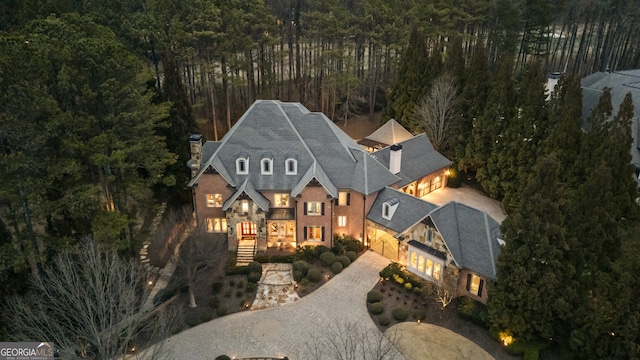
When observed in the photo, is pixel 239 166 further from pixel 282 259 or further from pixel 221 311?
pixel 221 311

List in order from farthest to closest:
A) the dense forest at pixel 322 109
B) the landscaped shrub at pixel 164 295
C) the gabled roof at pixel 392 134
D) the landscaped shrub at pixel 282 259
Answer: the gabled roof at pixel 392 134
the landscaped shrub at pixel 282 259
the landscaped shrub at pixel 164 295
the dense forest at pixel 322 109

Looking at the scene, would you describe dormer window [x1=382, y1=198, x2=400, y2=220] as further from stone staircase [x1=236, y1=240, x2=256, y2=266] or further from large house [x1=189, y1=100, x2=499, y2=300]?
Answer: stone staircase [x1=236, y1=240, x2=256, y2=266]

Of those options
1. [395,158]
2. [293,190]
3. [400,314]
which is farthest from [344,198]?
[400,314]

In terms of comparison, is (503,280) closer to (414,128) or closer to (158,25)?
(414,128)

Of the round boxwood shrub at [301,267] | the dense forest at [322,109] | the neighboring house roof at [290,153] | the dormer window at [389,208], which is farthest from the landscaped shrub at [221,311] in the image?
the dormer window at [389,208]

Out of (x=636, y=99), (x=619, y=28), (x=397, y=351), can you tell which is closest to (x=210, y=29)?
(x=397, y=351)

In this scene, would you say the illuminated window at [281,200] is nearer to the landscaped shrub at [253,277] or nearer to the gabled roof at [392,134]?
the landscaped shrub at [253,277]

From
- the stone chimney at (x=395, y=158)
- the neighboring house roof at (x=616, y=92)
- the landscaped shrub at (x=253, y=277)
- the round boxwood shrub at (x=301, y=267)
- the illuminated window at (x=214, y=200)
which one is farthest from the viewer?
the neighboring house roof at (x=616, y=92)
